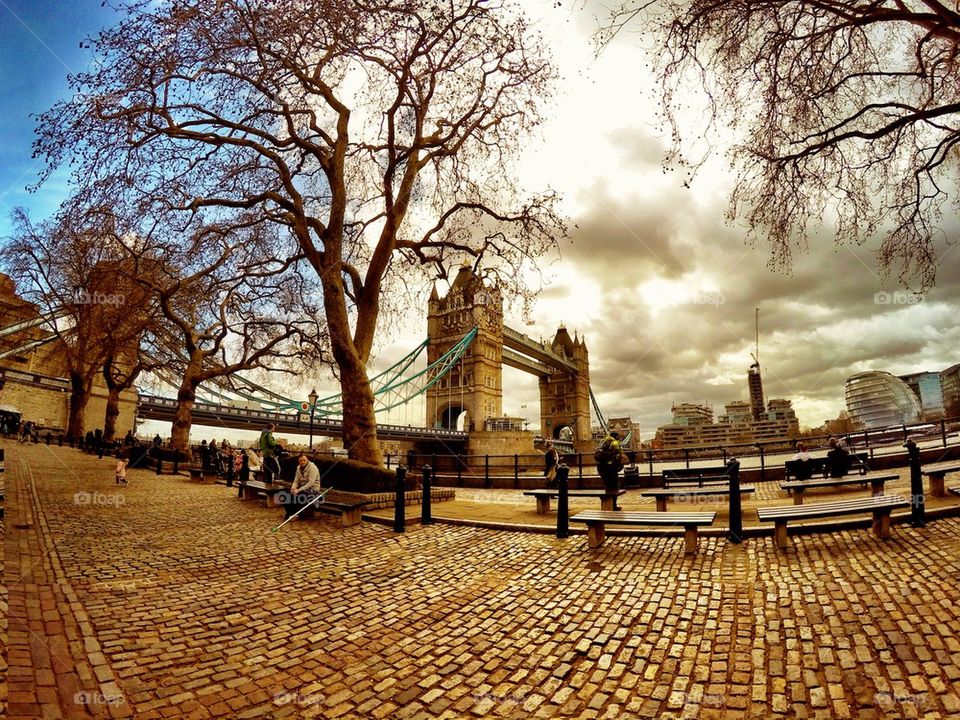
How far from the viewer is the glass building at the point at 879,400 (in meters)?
97.7

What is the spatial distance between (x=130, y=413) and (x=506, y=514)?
42731mm

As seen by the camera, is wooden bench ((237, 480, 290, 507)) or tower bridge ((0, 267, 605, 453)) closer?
wooden bench ((237, 480, 290, 507))

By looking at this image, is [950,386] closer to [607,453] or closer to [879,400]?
[879,400]

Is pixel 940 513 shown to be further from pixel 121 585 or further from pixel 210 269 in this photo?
pixel 210 269

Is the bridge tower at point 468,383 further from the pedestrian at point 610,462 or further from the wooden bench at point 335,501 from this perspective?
the pedestrian at point 610,462

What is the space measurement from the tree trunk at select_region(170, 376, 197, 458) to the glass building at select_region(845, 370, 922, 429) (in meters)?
92.7

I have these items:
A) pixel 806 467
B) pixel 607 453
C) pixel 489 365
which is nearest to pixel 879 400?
pixel 489 365

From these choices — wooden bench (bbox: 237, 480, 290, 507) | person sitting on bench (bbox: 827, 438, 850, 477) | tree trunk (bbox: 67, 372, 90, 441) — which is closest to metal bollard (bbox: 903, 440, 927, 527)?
person sitting on bench (bbox: 827, 438, 850, 477)

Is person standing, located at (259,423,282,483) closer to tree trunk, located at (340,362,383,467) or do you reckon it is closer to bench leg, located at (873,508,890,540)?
tree trunk, located at (340,362,383,467)

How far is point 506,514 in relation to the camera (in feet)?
27.8

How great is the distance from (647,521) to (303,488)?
594 cm

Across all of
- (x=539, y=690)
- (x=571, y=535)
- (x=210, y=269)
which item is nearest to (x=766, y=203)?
(x=571, y=535)

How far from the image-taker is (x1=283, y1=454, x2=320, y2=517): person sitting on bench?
8617 millimetres

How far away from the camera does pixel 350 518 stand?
25.7 feet
